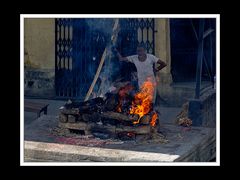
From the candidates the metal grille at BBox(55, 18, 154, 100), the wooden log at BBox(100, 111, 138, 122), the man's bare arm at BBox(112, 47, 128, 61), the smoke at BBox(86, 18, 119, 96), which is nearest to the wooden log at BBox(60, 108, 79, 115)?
the wooden log at BBox(100, 111, 138, 122)

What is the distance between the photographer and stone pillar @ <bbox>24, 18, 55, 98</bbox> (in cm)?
1908

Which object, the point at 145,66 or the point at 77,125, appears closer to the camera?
the point at 77,125

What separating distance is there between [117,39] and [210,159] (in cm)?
525

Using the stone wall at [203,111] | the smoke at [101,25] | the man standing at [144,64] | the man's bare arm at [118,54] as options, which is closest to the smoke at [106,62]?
the smoke at [101,25]

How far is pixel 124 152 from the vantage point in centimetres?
1341

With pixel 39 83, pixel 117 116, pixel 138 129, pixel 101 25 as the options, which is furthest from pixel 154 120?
pixel 39 83

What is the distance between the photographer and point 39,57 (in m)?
19.3

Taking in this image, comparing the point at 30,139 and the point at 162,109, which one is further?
the point at 162,109

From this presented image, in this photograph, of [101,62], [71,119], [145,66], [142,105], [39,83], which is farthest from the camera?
[39,83]

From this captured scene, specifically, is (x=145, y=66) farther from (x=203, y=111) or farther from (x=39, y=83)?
(x=39, y=83)

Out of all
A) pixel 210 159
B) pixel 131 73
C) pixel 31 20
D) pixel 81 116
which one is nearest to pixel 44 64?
pixel 31 20

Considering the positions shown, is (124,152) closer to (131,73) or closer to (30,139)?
(30,139)

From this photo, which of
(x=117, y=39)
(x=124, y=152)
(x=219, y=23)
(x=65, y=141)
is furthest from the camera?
(x=117, y=39)

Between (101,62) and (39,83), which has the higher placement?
(101,62)
